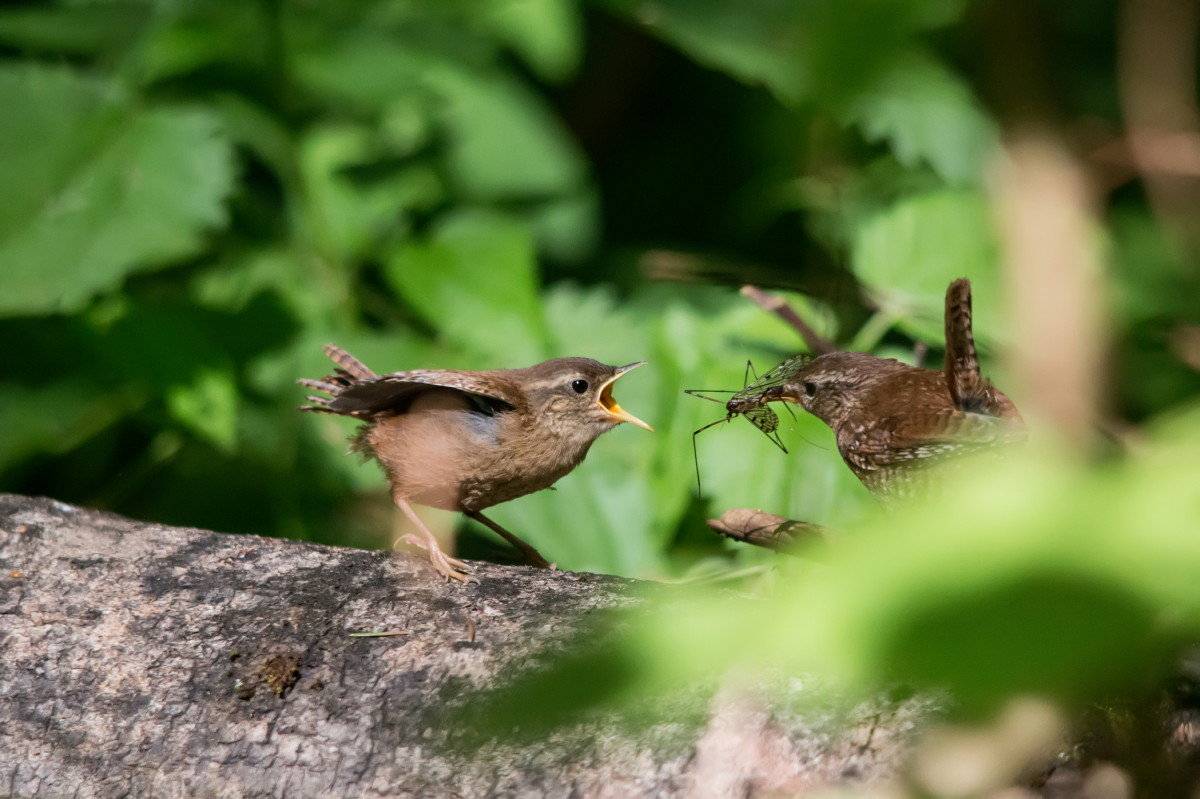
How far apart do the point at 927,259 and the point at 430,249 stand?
6.32 feet

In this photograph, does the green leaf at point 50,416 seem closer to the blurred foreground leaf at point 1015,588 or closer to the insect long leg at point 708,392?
the insect long leg at point 708,392

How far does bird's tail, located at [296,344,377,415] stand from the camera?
3.02 metres

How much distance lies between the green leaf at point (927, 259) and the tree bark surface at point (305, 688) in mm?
1444

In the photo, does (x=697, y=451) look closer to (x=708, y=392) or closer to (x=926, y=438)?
(x=708, y=392)

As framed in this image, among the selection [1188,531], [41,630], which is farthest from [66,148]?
[1188,531]

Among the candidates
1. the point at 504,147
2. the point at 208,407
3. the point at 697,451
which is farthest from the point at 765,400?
the point at 504,147

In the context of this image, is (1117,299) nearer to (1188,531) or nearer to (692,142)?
(692,142)

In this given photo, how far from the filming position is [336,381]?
10.6 ft

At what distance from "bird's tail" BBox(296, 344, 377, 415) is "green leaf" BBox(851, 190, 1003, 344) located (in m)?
1.49

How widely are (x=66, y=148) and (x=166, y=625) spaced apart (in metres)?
2.52

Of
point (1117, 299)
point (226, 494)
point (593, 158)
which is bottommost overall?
point (226, 494)

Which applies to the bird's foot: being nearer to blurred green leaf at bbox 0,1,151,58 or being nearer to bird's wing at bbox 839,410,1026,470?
bird's wing at bbox 839,410,1026,470

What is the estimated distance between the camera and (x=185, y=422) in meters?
3.96

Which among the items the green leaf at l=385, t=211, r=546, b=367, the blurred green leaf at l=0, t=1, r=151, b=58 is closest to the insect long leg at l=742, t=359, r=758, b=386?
the green leaf at l=385, t=211, r=546, b=367
